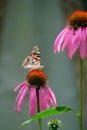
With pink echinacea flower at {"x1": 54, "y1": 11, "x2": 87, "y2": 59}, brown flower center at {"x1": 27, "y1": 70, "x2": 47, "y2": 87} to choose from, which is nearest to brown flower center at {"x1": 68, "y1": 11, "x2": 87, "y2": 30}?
pink echinacea flower at {"x1": 54, "y1": 11, "x2": 87, "y2": 59}

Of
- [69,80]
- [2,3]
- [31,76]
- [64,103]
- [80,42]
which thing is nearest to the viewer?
[80,42]

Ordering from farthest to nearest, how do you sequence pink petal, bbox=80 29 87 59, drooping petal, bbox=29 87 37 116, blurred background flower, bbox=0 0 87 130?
blurred background flower, bbox=0 0 87 130, drooping petal, bbox=29 87 37 116, pink petal, bbox=80 29 87 59

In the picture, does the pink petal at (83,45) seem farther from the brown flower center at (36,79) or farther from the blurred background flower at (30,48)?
the blurred background flower at (30,48)

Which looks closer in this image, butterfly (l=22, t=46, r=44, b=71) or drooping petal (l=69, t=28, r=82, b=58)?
drooping petal (l=69, t=28, r=82, b=58)

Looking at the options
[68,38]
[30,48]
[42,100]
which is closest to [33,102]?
[42,100]

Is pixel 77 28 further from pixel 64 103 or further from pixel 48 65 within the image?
pixel 48 65

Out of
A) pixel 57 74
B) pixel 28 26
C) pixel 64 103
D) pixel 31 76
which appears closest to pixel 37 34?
pixel 28 26

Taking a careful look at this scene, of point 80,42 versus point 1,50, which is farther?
point 1,50

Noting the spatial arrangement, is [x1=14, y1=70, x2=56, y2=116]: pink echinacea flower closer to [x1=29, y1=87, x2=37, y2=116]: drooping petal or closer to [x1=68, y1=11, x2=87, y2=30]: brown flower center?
[x1=29, y1=87, x2=37, y2=116]: drooping petal
